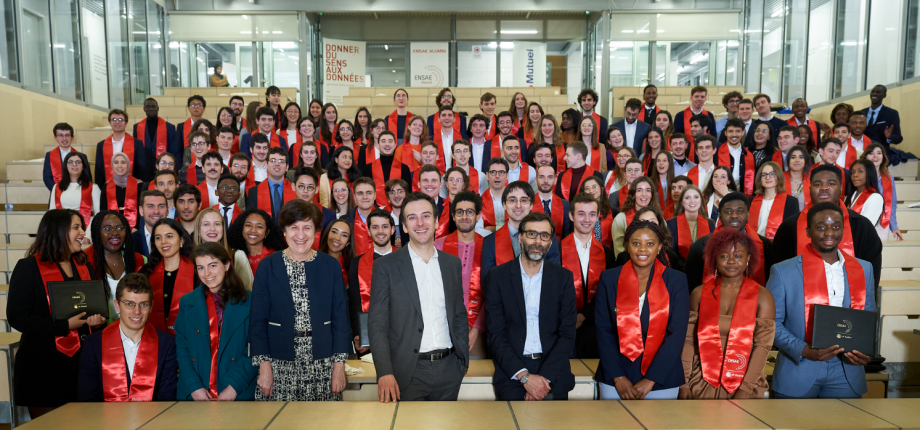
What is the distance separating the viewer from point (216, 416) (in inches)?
83.0

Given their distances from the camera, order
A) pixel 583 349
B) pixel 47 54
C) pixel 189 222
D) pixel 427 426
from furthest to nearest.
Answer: pixel 47 54
pixel 189 222
pixel 583 349
pixel 427 426

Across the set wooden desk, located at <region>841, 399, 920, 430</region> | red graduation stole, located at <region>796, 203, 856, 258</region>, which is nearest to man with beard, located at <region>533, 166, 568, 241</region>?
red graduation stole, located at <region>796, 203, 856, 258</region>

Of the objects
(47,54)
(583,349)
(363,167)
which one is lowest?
(583,349)

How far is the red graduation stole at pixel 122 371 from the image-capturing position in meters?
2.65

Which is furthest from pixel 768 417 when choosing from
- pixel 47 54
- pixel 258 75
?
pixel 258 75

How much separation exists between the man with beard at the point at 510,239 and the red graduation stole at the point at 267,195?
1.94 m

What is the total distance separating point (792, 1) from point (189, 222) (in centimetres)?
1182

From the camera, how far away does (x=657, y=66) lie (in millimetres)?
12617

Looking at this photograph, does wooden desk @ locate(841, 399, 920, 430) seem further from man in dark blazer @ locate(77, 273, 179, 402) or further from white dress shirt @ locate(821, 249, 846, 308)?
man in dark blazer @ locate(77, 273, 179, 402)

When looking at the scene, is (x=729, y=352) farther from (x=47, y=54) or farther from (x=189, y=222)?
(x=47, y=54)

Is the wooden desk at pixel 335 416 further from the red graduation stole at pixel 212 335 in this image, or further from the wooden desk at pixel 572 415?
the red graduation stole at pixel 212 335

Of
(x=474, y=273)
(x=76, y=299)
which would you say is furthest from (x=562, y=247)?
(x=76, y=299)

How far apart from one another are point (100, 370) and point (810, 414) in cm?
308

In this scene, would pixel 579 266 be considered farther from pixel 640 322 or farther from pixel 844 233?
pixel 844 233
